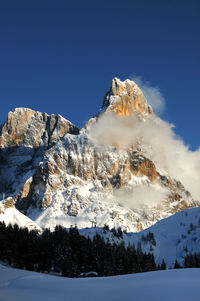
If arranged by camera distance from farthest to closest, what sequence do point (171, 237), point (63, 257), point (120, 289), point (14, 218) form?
1. point (14, 218)
2. point (171, 237)
3. point (63, 257)
4. point (120, 289)

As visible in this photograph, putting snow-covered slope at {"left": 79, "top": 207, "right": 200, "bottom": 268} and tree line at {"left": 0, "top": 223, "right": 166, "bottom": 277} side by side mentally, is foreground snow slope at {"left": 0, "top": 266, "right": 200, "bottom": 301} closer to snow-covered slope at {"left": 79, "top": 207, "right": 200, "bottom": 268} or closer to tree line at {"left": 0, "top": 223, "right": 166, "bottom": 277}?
tree line at {"left": 0, "top": 223, "right": 166, "bottom": 277}

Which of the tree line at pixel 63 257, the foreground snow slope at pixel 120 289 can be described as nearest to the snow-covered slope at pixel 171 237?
the tree line at pixel 63 257

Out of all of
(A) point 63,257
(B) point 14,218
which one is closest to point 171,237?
(A) point 63,257

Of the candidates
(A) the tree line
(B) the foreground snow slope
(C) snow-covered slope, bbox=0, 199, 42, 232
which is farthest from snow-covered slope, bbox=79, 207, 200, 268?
(B) the foreground snow slope

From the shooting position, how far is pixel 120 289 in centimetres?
1336

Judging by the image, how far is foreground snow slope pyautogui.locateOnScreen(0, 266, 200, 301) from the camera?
469 inches

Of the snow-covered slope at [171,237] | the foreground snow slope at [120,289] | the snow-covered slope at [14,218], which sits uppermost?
the snow-covered slope at [14,218]

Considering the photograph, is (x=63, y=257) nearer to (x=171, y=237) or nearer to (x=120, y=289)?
(x=120, y=289)

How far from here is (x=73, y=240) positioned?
8088cm

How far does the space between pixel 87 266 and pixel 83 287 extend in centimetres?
5992

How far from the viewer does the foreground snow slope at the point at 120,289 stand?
1191cm

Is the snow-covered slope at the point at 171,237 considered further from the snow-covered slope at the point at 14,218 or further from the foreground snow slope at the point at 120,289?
the foreground snow slope at the point at 120,289

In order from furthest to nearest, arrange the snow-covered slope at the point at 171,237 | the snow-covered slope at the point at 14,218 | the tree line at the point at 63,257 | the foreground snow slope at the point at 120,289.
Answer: the snow-covered slope at the point at 14,218, the snow-covered slope at the point at 171,237, the tree line at the point at 63,257, the foreground snow slope at the point at 120,289

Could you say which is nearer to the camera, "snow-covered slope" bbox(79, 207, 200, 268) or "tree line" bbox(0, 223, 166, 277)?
"tree line" bbox(0, 223, 166, 277)
